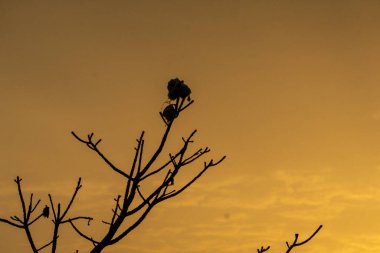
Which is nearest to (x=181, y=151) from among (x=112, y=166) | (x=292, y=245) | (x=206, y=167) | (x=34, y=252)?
(x=206, y=167)

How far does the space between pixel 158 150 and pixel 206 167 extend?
1.91 ft

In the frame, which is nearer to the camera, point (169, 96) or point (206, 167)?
point (169, 96)

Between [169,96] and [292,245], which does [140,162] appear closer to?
[169,96]

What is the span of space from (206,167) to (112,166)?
3.27ft

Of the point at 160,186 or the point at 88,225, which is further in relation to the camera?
the point at 88,225

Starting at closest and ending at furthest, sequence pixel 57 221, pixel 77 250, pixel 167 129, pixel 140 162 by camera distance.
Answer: pixel 167 129
pixel 140 162
pixel 57 221
pixel 77 250

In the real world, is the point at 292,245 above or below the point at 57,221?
below

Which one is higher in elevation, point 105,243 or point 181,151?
point 181,151

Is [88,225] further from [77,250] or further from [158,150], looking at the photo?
[158,150]

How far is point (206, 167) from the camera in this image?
17.9 ft

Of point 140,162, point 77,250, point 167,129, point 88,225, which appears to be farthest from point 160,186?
point 77,250

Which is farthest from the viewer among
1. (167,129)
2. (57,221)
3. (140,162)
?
(57,221)

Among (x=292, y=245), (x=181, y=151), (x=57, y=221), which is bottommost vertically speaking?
(x=292, y=245)

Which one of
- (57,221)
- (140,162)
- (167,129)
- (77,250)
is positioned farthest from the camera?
(77,250)
